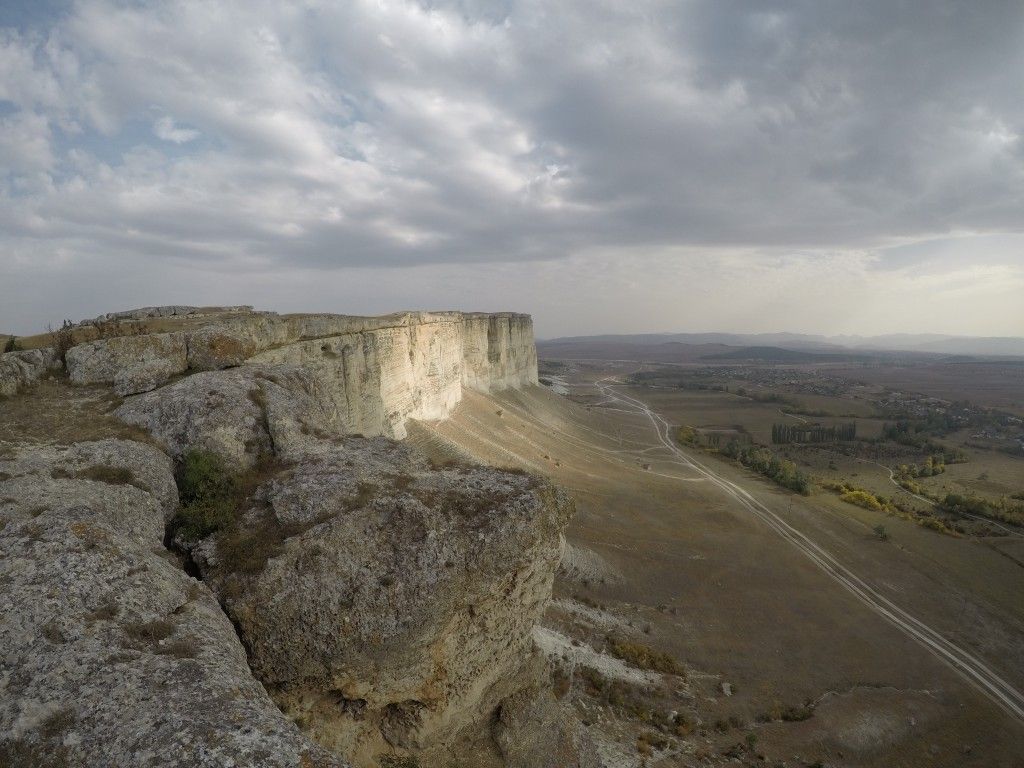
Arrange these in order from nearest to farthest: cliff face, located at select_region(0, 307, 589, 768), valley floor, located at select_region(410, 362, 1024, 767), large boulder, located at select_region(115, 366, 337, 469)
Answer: cliff face, located at select_region(0, 307, 589, 768) → large boulder, located at select_region(115, 366, 337, 469) → valley floor, located at select_region(410, 362, 1024, 767)

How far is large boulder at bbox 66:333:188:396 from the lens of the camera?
11328 mm

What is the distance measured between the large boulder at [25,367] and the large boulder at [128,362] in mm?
480

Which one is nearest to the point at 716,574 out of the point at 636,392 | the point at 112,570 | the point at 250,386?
the point at 250,386

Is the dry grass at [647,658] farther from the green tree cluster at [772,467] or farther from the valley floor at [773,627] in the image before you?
the green tree cluster at [772,467]

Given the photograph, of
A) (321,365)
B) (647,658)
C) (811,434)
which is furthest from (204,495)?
(811,434)

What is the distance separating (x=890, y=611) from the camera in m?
22.5

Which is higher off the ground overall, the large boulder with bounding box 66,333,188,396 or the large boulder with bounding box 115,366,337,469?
the large boulder with bounding box 66,333,188,396

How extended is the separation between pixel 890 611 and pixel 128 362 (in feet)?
99.2

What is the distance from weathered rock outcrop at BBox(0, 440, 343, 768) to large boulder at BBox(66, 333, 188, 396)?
14.8ft

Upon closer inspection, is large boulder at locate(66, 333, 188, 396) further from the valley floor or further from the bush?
the valley floor

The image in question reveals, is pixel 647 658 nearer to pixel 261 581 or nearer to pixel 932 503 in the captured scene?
pixel 261 581

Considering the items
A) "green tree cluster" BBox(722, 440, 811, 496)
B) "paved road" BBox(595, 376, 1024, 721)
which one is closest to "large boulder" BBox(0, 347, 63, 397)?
"paved road" BBox(595, 376, 1024, 721)

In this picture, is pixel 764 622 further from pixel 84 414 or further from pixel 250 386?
pixel 84 414

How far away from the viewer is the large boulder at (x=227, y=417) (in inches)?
376
